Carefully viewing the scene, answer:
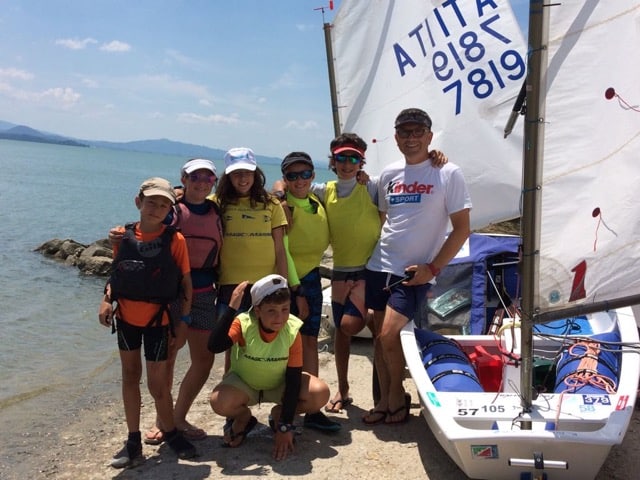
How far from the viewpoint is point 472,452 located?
298cm

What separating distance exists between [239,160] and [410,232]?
118cm

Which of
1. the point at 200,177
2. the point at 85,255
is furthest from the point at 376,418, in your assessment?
the point at 85,255

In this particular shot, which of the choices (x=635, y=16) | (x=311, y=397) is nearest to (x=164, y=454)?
(x=311, y=397)

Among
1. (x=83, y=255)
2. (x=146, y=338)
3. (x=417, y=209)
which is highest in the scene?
(x=417, y=209)

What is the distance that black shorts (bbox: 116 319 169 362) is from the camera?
11.3 ft

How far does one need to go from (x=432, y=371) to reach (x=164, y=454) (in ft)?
5.85

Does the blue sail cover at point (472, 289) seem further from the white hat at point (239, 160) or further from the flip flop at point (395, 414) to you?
the white hat at point (239, 160)

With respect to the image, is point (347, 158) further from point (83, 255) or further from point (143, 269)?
point (83, 255)

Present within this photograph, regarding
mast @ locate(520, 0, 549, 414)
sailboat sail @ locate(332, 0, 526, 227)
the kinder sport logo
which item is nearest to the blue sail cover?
sailboat sail @ locate(332, 0, 526, 227)

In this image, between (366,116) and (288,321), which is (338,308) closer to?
(288,321)

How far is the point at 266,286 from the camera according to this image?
3488mm

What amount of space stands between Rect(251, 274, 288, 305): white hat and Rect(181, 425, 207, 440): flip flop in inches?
45.4

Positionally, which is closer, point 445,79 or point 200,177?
point 200,177

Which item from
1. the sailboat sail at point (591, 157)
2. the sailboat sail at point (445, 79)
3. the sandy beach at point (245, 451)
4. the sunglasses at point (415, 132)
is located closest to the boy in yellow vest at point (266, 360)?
the sandy beach at point (245, 451)
